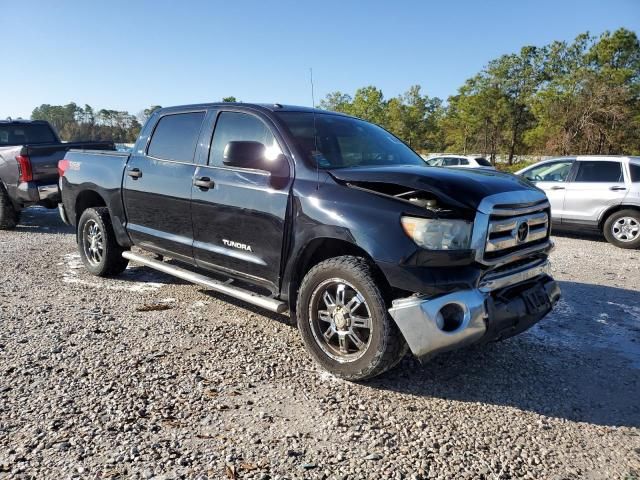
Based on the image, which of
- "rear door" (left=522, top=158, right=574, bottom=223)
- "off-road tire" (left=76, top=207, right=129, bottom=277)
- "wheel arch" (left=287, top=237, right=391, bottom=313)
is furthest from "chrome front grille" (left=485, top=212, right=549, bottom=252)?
"rear door" (left=522, top=158, right=574, bottom=223)

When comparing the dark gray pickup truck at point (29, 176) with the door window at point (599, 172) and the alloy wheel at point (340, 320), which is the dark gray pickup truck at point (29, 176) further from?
the door window at point (599, 172)

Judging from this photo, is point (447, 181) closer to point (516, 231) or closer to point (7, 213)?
point (516, 231)

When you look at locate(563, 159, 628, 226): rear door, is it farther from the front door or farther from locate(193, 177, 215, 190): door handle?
locate(193, 177, 215, 190): door handle

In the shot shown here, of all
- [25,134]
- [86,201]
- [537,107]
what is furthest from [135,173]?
[537,107]

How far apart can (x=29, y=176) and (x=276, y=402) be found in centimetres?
737

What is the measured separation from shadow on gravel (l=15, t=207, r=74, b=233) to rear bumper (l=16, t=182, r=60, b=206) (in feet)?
2.42

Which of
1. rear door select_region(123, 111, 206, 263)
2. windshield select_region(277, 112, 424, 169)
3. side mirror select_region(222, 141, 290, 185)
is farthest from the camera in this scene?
rear door select_region(123, 111, 206, 263)

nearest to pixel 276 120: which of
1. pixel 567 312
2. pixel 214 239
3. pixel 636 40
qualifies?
pixel 214 239

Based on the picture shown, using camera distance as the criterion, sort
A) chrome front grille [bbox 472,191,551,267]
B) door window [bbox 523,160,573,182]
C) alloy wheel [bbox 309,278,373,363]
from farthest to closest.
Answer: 1. door window [bbox 523,160,573,182]
2. alloy wheel [bbox 309,278,373,363]
3. chrome front grille [bbox 472,191,551,267]

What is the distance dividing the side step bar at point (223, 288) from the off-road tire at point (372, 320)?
1.16ft

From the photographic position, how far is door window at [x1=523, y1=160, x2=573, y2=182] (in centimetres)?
959

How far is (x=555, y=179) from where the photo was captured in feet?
31.8

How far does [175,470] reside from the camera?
2.37 m

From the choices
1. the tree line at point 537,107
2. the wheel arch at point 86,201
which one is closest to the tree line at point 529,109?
the tree line at point 537,107
